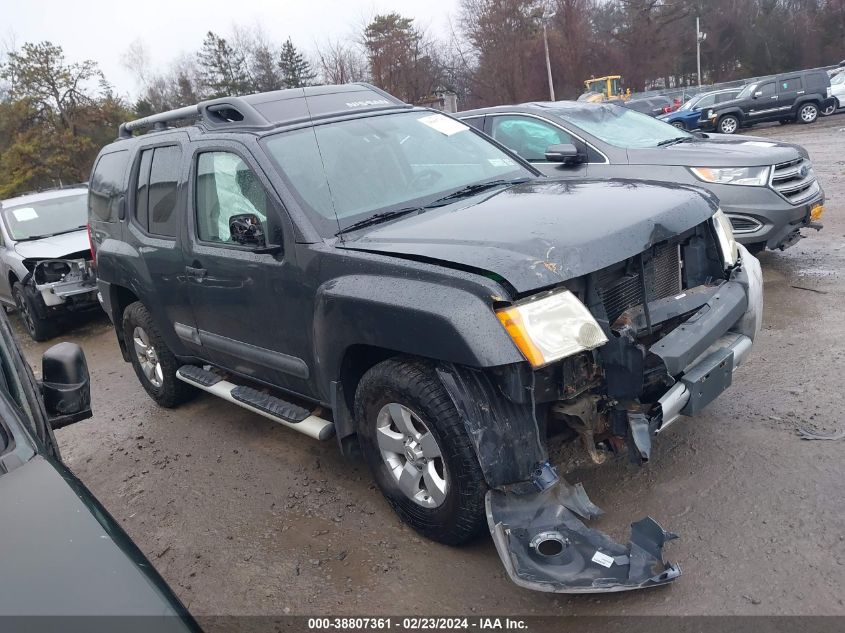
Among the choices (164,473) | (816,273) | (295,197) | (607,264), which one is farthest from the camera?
(816,273)

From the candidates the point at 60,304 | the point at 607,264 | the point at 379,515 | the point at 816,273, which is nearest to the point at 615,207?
the point at 607,264

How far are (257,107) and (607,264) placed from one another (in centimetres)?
228

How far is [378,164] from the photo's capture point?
12.1 ft

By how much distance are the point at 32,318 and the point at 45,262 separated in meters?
0.71

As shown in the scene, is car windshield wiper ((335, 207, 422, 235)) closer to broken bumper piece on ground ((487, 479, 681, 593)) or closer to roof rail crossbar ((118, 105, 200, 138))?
broken bumper piece on ground ((487, 479, 681, 593))

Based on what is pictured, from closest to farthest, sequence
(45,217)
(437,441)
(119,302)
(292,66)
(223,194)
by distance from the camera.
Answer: (437,441) < (223,194) < (119,302) < (45,217) < (292,66)

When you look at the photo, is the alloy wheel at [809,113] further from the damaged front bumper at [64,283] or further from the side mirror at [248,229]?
the side mirror at [248,229]

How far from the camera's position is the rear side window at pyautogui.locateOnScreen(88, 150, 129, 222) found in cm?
500

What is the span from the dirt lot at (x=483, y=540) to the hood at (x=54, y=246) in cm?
355

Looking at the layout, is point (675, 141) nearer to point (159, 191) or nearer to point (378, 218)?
point (378, 218)

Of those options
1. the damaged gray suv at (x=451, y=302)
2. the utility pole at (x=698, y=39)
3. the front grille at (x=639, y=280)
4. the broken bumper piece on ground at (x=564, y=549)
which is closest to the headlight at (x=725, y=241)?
the damaged gray suv at (x=451, y=302)

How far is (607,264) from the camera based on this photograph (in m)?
2.68

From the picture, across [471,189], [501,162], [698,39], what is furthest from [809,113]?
[698,39]

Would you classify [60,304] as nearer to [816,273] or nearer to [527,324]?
[527,324]
